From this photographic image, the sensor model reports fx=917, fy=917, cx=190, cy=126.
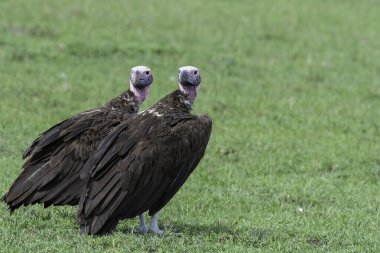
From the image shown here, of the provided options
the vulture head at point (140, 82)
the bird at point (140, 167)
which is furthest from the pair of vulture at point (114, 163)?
the vulture head at point (140, 82)

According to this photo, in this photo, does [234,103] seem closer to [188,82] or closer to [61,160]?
[188,82]

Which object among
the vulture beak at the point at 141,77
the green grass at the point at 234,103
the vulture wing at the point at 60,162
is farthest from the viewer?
the vulture beak at the point at 141,77

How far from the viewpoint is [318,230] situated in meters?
7.88

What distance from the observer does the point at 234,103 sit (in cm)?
1325

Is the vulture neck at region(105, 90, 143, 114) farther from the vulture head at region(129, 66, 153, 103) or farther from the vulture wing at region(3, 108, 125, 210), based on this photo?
the vulture wing at region(3, 108, 125, 210)

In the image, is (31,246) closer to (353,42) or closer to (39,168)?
(39,168)

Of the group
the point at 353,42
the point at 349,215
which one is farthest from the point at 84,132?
the point at 353,42

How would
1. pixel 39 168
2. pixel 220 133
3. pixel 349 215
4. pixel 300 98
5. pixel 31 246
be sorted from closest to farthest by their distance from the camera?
1. pixel 31 246
2. pixel 39 168
3. pixel 349 215
4. pixel 220 133
5. pixel 300 98

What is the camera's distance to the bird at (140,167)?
22.8 ft

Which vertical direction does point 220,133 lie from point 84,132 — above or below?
below

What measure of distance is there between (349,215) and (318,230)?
2.90 feet

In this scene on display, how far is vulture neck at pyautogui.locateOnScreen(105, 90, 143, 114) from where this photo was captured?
8.10 metres

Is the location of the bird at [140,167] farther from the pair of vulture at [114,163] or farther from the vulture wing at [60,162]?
the vulture wing at [60,162]

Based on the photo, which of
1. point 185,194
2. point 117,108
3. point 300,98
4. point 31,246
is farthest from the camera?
point 300,98
